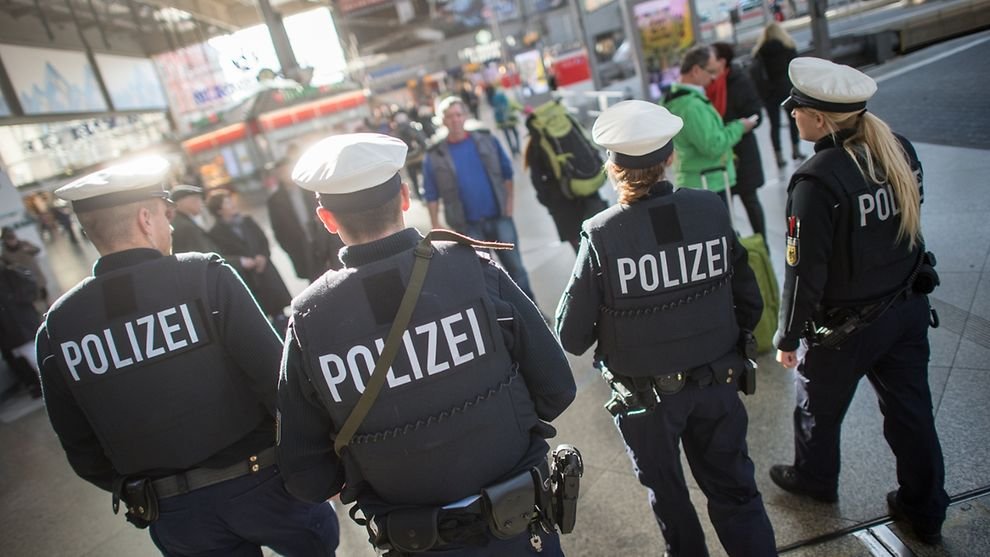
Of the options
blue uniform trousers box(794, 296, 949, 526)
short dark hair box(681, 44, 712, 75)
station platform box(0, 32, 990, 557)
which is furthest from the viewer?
short dark hair box(681, 44, 712, 75)

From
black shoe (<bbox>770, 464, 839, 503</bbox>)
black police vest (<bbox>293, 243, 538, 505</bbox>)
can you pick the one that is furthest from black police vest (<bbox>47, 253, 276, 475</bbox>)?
black shoe (<bbox>770, 464, 839, 503</bbox>)

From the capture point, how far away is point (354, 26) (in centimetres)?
2294

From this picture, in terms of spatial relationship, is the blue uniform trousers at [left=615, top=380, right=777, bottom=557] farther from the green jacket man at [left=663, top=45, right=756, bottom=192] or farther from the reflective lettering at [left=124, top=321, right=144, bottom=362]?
the green jacket man at [left=663, top=45, right=756, bottom=192]

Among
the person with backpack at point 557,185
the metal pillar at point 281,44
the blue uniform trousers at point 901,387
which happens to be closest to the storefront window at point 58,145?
the metal pillar at point 281,44

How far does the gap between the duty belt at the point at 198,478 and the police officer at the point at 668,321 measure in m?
1.18

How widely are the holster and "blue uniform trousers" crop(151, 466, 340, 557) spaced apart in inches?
1.3

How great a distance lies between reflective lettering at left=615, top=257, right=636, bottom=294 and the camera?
6.44 feet

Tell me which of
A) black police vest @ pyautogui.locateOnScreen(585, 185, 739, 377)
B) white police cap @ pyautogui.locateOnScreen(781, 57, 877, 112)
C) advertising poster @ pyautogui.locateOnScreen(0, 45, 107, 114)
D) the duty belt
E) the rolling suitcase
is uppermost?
advertising poster @ pyautogui.locateOnScreen(0, 45, 107, 114)

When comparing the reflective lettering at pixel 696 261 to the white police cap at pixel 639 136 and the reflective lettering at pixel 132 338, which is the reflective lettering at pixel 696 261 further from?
the reflective lettering at pixel 132 338

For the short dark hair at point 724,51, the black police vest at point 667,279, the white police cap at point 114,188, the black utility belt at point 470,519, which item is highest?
the white police cap at point 114,188

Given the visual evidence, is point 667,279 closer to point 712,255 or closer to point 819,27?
point 712,255

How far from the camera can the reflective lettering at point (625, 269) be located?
196cm

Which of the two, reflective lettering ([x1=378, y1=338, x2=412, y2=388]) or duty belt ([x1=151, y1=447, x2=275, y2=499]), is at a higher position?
reflective lettering ([x1=378, y1=338, x2=412, y2=388])

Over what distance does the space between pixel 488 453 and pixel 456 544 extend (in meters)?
0.26
